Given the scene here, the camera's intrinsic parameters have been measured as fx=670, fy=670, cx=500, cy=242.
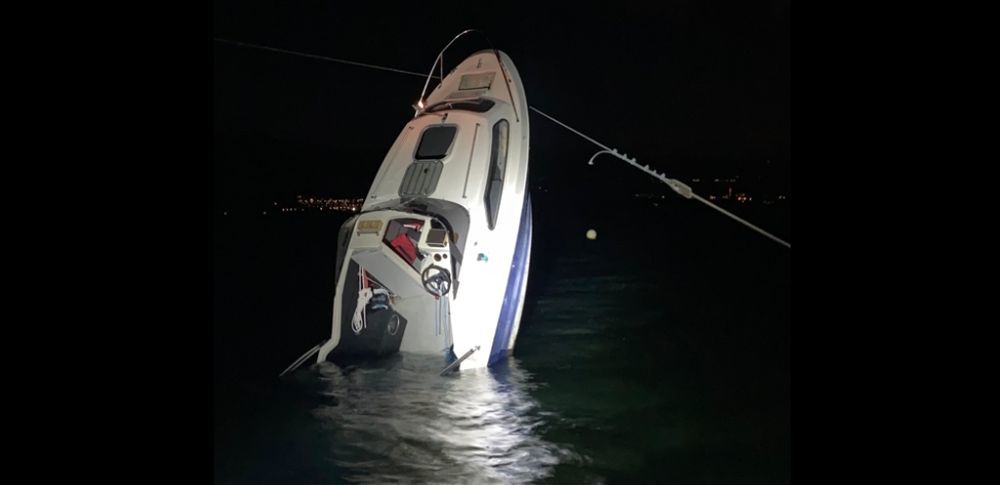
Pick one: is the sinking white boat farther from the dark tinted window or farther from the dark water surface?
the dark water surface

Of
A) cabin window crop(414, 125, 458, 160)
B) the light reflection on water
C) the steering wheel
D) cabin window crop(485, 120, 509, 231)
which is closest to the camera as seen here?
the light reflection on water

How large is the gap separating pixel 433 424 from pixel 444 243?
1779mm

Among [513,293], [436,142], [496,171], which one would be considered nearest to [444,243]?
[513,293]

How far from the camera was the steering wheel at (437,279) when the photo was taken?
650cm

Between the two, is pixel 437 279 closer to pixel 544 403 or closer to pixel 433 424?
pixel 433 424

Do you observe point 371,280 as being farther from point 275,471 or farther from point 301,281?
point 301,281

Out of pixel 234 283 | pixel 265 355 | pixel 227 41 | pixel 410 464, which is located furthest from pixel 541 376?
pixel 234 283

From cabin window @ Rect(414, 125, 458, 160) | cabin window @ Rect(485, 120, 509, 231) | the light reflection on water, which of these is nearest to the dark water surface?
the light reflection on water

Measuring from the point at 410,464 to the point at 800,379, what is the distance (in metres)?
2.78

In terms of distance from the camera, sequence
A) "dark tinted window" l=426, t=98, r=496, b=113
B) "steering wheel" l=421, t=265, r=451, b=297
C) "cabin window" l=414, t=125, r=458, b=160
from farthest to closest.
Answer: "dark tinted window" l=426, t=98, r=496, b=113 < "cabin window" l=414, t=125, r=458, b=160 < "steering wheel" l=421, t=265, r=451, b=297

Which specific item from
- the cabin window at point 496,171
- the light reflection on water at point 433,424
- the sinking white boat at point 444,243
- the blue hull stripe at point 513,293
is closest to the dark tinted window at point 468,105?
the sinking white boat at point 444,243

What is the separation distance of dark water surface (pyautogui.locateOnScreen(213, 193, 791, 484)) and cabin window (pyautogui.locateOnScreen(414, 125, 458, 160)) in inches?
89.4

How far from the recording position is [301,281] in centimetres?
1609

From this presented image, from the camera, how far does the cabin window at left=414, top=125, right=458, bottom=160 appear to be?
7.59 meters
